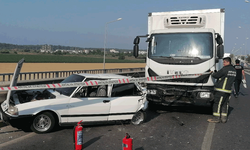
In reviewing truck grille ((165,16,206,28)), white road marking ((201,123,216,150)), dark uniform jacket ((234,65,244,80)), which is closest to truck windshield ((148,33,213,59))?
truck grille ((165,16,206,28))

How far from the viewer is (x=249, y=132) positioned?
23.1ft

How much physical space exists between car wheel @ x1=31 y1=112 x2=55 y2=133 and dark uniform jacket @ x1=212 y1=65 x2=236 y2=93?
472cm

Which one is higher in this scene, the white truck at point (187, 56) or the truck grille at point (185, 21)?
the truck grille at point (185, 21)

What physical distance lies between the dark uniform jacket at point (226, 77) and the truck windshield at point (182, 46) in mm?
779

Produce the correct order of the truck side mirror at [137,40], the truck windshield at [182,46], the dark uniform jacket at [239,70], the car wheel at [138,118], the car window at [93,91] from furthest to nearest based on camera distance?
the dark uniform jacket at [239,70]
the truck side mirror at [137,40]
the truck windshield at [182,46]
the car wheel at [138,118]
the car window at [93,91]

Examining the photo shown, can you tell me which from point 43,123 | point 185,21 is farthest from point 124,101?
point 185,21

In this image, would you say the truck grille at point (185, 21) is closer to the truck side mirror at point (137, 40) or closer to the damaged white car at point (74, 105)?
the truck side mirror at point (137, 40)

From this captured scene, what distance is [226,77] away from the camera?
774cm

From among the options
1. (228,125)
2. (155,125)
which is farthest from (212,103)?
(155,125)

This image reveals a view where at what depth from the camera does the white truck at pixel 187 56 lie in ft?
27.3

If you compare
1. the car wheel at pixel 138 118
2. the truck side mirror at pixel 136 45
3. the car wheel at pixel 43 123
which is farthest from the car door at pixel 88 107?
the truck side mirror at pixel 136 45

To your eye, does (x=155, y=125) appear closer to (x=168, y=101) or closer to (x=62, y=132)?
(x=168, y=101)

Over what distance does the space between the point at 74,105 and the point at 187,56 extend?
401 centimetres

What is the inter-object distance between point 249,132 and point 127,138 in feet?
13.5
